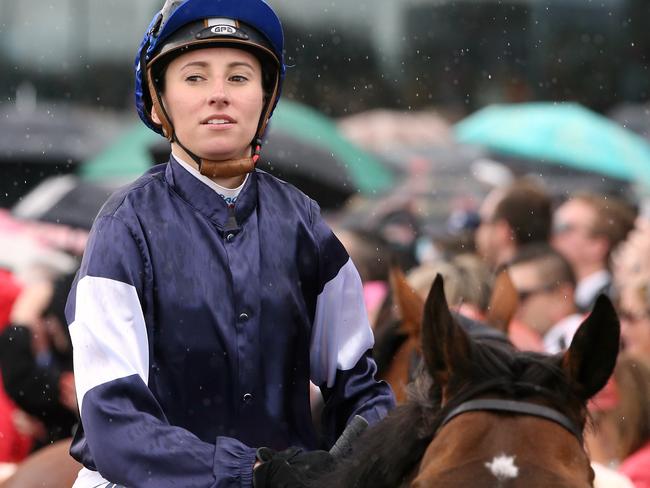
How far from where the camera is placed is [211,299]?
11.5ft

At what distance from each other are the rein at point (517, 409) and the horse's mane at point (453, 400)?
0.06 feet

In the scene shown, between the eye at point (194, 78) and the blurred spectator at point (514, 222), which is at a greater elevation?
the eye at point (194, 78)

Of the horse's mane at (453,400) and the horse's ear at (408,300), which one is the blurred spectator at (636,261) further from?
the horse's mane at (453,400)

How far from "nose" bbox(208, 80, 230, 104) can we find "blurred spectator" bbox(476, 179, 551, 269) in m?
6.40

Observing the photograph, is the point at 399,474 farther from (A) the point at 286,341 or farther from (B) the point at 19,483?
(B) the point at 19,483

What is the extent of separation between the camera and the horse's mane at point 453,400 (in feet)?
10.0

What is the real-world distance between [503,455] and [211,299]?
963 mm

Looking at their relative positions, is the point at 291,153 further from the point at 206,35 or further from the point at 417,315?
the point at 206,35

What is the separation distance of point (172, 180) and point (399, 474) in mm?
1116

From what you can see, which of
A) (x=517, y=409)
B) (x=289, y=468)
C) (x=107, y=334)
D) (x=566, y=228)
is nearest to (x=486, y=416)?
(x=517, y=409)

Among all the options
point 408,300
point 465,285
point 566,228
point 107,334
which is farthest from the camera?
point 566,228

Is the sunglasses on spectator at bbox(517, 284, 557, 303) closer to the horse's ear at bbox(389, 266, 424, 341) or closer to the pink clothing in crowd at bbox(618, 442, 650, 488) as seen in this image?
the pink clothing in crowd at bbox(618, 442, 650, 488)

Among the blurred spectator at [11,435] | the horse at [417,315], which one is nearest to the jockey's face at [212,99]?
the horse at [417,315]

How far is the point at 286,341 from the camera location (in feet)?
12.0
